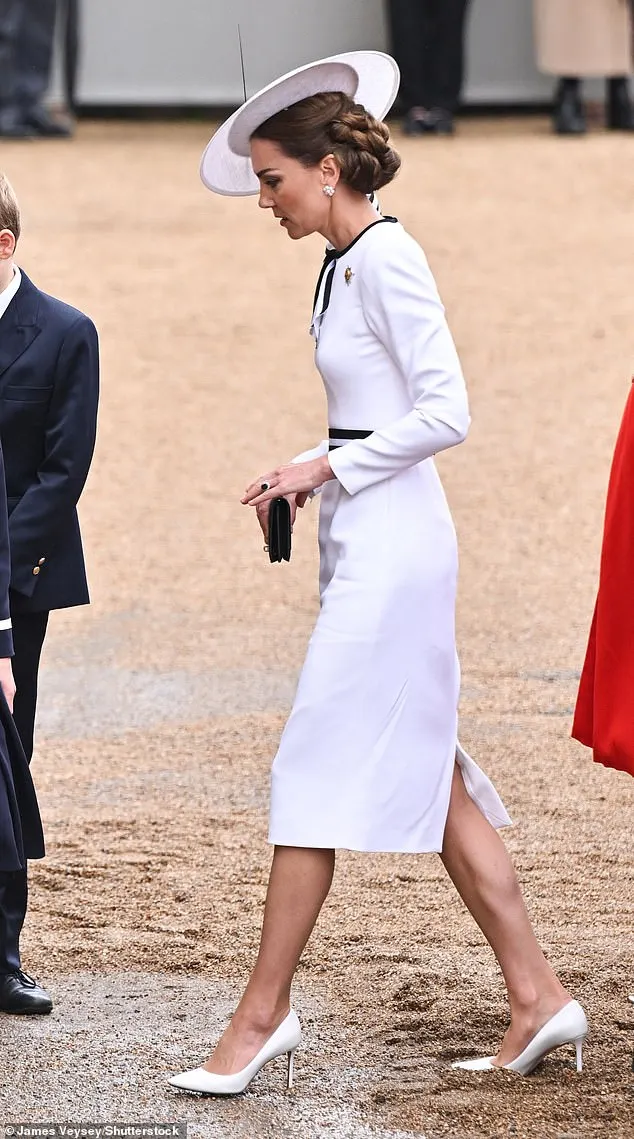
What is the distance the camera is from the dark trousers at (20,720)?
3.36 meters

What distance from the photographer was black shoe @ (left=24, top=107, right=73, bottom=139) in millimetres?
14297

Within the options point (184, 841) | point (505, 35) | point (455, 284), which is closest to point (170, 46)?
point (505, 35)

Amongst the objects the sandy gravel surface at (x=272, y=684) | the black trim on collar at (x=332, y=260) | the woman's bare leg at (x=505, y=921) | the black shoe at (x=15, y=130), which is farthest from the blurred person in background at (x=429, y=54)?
the woman's bare leg at (x=505, y=921)

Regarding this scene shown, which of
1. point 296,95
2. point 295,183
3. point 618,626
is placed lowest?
point 618,626

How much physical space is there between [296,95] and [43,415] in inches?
30.7

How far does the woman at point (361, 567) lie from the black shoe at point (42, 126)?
1174 cm

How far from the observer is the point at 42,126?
14312 millimetres

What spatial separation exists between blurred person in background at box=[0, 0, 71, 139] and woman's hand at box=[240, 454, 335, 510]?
456 inches

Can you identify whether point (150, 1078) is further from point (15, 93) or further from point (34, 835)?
point (15, 93)

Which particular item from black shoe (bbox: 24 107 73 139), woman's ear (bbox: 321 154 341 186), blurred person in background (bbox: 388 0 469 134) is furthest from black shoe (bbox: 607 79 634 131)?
woman's ear (bbox: 321 154 341 186)

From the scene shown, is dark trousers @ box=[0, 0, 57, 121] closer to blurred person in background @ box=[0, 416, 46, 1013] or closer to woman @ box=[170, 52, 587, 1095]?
blurred person in background @ box=[0, 416, 46, 1013]

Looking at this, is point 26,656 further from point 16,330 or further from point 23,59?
point 23,59

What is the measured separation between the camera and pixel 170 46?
15.2 m

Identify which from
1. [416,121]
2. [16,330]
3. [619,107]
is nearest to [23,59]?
[416,121]
